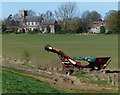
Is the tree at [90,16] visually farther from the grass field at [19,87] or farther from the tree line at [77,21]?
the grass field at [19,87]

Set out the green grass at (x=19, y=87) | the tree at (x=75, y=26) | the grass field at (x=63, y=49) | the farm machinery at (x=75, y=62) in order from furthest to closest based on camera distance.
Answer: the tree at (x=75, y=26) < the grass field at (x=63, y=49) < the farm machinery at (x=75, y=62) < the green grass at (x=19, y=87)

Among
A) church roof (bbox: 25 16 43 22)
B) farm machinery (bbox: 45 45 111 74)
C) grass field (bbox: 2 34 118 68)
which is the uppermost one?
church roof (bbox: 25 16 43 22)

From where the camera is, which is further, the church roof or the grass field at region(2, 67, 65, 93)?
the church roof

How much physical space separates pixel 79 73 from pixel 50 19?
126887 millimetres

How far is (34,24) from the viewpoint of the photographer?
153 metres

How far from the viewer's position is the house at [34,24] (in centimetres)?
14032

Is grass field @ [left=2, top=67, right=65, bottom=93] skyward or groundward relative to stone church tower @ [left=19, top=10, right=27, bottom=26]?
groundward

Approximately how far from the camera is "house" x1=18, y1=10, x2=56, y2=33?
140 metres

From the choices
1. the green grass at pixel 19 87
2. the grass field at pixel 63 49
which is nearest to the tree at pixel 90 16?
the grass field at pixel 63 49

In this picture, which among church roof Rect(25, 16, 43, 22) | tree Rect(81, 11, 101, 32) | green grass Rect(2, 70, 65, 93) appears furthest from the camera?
church roof Rect(25, 16, 43, 22)

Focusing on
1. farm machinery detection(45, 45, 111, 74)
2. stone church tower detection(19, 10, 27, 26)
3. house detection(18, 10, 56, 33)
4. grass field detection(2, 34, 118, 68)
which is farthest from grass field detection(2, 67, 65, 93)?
stone church tower detection(19, 10, 27, 26)

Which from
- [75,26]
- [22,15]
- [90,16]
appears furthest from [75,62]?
[22,15]

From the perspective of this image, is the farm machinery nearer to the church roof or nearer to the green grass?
the green grass

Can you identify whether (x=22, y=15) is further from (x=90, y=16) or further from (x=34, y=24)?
(x=90, y=16)
